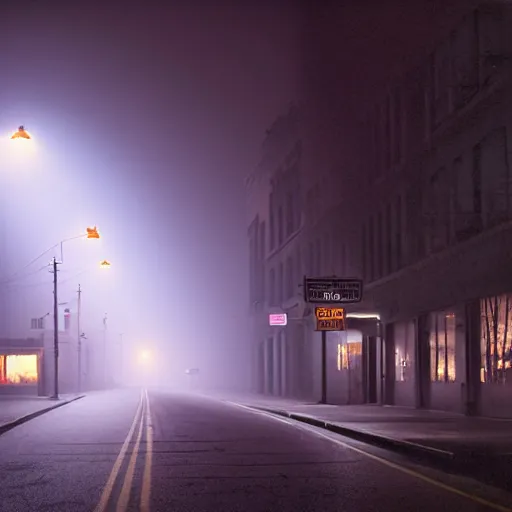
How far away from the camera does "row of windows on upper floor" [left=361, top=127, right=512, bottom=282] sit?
27.0 meters

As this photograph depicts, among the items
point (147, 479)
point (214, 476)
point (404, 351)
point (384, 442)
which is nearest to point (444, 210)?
point (404, 351)

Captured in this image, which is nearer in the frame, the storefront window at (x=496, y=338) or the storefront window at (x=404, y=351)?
the storefront window at (x=496, y=338)

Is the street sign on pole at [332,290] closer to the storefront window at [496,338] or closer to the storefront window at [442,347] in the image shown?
the storefront window at [442,347]

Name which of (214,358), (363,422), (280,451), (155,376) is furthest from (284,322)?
(155,376)

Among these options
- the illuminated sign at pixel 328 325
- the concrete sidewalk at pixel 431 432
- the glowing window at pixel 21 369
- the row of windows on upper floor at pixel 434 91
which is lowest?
the glowing window at pixel 21 369

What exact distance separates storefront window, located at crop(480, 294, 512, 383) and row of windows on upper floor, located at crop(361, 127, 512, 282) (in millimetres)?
2390

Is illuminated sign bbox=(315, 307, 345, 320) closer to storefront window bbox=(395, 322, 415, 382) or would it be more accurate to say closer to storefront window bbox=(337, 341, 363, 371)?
storefront window bbox=(395, 322, 415, 382)

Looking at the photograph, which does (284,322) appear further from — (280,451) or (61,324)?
(61,324)

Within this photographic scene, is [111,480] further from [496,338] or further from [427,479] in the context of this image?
[496,338]

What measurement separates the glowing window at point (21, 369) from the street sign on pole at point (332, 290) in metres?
48.4

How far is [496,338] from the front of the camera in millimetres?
27047

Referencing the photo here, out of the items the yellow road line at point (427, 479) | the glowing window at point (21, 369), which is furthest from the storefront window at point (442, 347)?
the glowing window at point (21, 369)

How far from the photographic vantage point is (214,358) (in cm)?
12100

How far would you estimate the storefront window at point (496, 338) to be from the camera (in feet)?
86.0
